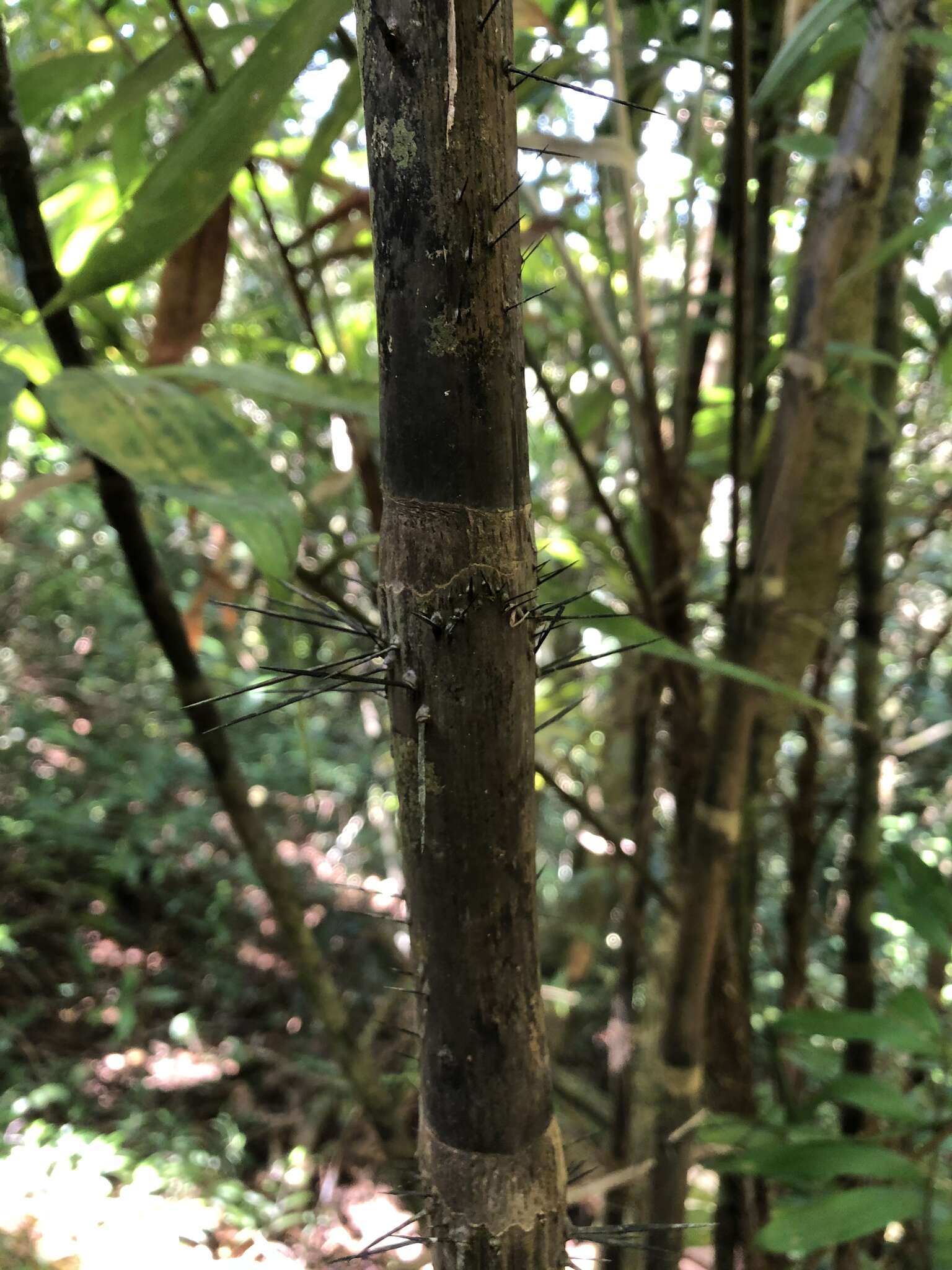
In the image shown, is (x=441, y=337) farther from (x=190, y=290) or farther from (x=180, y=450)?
(x=190, y=290)

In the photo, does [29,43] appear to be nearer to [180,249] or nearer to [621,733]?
[180,249]

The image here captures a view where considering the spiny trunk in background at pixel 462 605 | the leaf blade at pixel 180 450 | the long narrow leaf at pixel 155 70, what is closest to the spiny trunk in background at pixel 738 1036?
the spiny trunk in background at pixel 462 605

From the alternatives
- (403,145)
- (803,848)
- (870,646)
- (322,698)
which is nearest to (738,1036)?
(803,848)

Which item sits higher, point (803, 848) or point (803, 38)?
point (803, 38)

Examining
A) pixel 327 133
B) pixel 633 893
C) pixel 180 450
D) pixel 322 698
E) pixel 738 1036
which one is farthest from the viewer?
pixel 322 698

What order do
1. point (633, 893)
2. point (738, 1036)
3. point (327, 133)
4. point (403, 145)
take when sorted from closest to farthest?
point (403, 145) < point (327, 133) < point (738, 1036) < point (633, 893)

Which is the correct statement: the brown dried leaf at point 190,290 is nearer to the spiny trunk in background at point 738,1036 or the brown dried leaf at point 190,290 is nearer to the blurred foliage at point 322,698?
the blurred foliage at point 322,698

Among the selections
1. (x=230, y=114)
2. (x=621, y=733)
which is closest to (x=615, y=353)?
(x=230, y=114)
